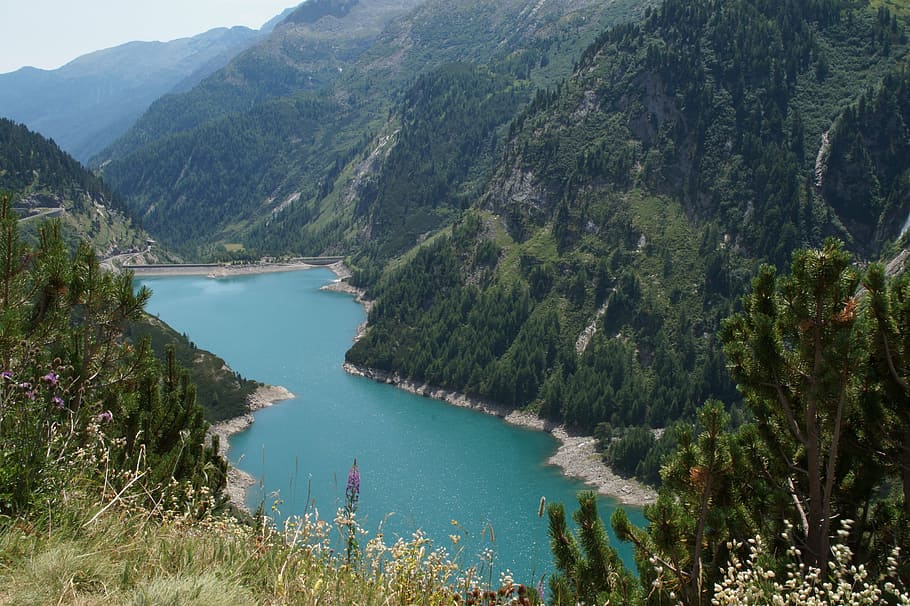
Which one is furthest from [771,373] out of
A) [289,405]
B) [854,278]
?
[289,405]

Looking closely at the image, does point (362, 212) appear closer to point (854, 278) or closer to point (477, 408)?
point (477, 408)

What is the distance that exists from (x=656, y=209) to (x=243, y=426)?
51.9 m

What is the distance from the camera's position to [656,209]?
298ft

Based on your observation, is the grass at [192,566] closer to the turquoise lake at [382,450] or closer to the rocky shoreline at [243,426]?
the turquoise lake at [382,450]

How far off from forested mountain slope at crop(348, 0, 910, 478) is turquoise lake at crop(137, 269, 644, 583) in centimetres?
658

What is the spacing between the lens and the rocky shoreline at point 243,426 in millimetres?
51356

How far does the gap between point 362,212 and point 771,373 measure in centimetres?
17839

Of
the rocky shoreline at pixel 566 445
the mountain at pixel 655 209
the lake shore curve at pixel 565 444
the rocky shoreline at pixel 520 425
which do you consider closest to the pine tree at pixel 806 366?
the lake shore curve at pixel 565 444

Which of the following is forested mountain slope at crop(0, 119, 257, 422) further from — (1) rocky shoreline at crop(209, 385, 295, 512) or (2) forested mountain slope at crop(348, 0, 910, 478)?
(2) forested mountain slope at crop(348, 0, 910, 478)

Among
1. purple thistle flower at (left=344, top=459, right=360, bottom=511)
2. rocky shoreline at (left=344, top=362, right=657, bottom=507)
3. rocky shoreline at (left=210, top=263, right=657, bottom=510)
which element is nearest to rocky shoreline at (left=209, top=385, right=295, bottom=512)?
rocky shoreline at (left=210, top=263, right=657, bottom=510)

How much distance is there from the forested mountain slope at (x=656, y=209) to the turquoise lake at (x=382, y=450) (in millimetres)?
6581

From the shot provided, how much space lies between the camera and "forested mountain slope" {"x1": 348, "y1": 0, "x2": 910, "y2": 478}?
7938 centimetres

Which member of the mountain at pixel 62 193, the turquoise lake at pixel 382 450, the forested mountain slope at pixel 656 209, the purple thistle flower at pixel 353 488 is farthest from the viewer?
the mountain at pixel 62 193

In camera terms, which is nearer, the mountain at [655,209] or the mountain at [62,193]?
the mountain at [655,209]
